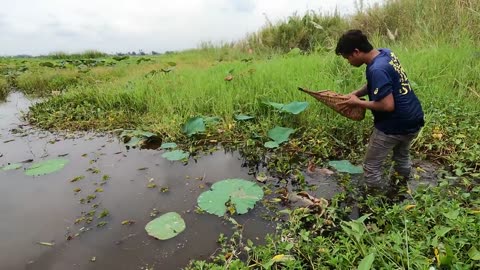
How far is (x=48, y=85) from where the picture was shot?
28.1 feet

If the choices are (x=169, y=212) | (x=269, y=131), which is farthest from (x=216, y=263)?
Result: (x=269, y=131)

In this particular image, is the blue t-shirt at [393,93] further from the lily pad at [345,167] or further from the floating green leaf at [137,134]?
the floating green leaf at [137,134]

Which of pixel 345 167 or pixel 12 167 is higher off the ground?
pixel 12 167

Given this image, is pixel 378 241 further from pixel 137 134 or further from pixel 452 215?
pixel 137 134

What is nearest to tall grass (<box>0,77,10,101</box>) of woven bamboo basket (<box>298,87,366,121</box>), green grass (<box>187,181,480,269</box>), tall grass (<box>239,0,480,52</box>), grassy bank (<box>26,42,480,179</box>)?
grassy bank (<box>26,42,480,179</box>)

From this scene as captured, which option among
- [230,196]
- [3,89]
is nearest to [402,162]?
[230,196]

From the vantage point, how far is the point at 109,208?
274 centimetres

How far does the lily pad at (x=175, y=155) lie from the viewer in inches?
138

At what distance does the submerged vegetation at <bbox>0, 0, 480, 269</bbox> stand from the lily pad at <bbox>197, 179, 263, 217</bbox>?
320mm

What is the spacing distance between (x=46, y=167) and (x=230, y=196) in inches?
82.9

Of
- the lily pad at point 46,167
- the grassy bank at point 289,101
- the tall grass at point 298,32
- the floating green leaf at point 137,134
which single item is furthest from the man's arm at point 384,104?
the tall grass at point 298,32

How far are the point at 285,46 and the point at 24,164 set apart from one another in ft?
25.2

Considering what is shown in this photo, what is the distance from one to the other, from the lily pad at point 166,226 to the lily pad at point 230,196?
228 millimetres

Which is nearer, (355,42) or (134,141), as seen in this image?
(355,42)
